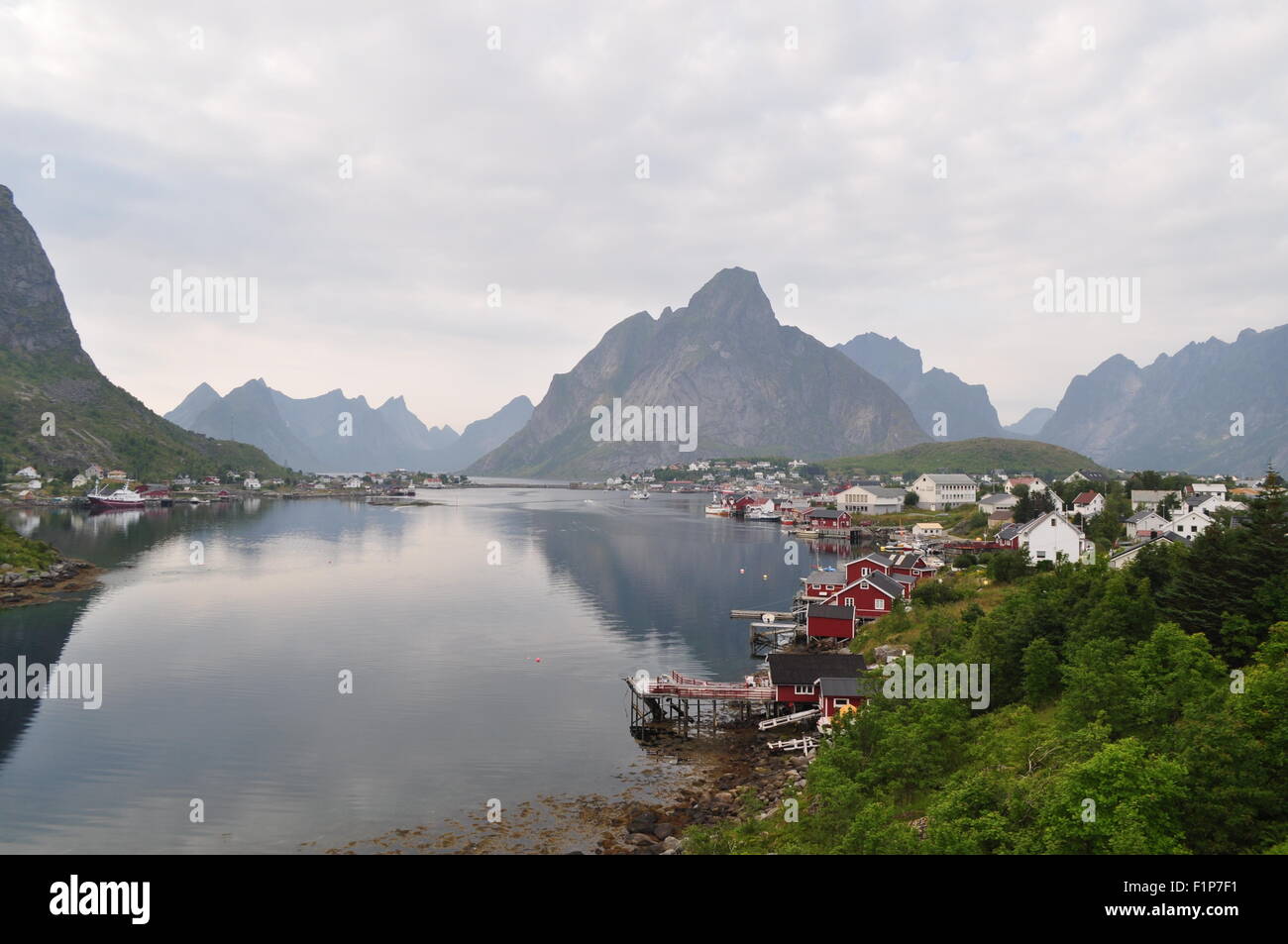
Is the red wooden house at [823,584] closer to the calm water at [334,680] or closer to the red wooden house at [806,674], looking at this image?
the calm water at [334,680]

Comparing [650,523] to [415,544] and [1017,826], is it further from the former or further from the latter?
[1017,826]

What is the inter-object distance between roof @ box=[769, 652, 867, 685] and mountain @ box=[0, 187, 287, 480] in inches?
5916

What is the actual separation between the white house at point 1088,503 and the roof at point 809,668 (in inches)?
2033

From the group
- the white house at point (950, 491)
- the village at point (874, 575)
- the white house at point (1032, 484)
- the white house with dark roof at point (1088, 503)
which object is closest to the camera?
the village at point (874, 575)

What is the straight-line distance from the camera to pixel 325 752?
30.0 metres

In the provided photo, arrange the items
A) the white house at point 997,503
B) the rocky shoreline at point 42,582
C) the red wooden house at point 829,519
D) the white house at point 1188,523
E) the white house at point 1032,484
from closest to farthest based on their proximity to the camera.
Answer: the rocky shoreline at point 42,582, the white house at point 1188,523, the white house at point 997,503, the white house at point 1032,484, the red wooden house at point 829,519

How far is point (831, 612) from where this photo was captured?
1868 inches

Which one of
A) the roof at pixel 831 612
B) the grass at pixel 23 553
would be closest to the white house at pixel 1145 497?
the roof at pixel 831 612

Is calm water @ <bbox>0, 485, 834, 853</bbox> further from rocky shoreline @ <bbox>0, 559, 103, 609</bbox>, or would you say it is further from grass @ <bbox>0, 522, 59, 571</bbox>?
grass @ <bbox>0, 522, 59, 571</bbox>

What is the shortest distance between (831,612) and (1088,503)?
44850 mm

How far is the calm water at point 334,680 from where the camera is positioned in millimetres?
25672

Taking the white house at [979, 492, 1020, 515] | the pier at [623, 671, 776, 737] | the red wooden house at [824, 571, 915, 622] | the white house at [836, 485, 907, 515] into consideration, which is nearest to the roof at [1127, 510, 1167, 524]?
the red wooden house at [824, 571, 915, 622]

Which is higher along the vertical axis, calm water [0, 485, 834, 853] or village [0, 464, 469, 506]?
village [0, 464, 469, 506]

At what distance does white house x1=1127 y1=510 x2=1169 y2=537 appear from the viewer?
56.9 m
